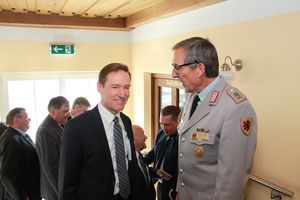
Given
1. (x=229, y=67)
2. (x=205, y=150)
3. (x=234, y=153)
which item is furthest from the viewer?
(x=229, y=67)

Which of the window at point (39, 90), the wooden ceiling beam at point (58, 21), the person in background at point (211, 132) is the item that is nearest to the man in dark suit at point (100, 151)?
the person in background at point (211, 132)

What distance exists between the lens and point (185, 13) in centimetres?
287

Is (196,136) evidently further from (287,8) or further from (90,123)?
(287,8)

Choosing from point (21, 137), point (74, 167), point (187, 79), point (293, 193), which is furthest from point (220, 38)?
point (21, 137)

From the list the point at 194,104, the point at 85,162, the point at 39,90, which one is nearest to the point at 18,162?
the point at 85,162

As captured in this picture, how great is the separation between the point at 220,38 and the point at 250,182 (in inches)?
48.2

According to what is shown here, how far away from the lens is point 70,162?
1.30m

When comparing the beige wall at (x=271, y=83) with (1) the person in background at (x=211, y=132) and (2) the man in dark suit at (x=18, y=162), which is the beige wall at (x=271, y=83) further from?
(2) the man in dark suit at (x=18, y=162)

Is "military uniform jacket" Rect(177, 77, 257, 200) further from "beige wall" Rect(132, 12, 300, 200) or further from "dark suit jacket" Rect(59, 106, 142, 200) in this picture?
"beige wall" Rect(132, 12, 300, 200)

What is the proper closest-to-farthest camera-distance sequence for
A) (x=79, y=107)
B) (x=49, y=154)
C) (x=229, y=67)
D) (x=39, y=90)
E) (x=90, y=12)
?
(x=229, y=67)
(x=49, y=154)
(x=79, y=107)
(x=90, y=12)
(x=39, y=90)

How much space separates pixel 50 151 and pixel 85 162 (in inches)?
46.8

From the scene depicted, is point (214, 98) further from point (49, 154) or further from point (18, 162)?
point (18, 162)

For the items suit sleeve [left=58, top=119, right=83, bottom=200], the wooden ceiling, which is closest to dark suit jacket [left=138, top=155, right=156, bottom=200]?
suit sleeve [left=58, top=119, right=83, bottom=200]

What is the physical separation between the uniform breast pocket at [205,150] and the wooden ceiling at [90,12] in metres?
1.44
